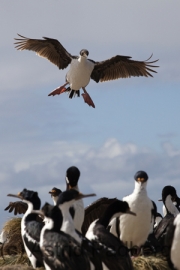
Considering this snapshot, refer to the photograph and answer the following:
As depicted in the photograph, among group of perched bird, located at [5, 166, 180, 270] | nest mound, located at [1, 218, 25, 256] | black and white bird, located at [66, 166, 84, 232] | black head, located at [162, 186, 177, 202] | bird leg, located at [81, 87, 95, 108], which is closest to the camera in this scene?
group of perched bird, located at [5, 166, 180, 270]

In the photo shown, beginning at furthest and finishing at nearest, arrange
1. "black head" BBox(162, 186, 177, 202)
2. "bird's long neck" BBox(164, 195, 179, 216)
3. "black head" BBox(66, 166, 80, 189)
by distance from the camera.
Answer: "black head" BBox(162, 186, 177, 202)
"bird's long neck" BBox(164, 195, 179, 216)
"black head" BBox(66, 166, 80, 189)

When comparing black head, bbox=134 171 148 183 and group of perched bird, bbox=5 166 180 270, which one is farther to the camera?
black head, bbox=134 171 148 183

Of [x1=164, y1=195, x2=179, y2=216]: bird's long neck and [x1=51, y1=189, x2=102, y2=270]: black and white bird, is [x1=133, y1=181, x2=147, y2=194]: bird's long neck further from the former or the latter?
[x1=51, y1=189, x2=102, y2=270]: black and white bird

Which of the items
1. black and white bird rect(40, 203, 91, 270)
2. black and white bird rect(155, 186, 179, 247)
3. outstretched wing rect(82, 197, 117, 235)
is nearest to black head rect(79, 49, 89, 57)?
black and white bird rect(155, 186, 179, 247)

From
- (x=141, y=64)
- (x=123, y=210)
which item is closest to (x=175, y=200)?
(x=123, y=210)

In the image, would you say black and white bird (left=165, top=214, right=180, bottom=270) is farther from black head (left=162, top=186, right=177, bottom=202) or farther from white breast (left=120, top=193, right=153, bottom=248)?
black head (left=162, top=186, right=177, bottom=202)

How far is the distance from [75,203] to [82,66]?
9.68 m

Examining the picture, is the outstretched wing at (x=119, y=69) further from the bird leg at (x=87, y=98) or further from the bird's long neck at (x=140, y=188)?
the bird's long neck at (x=140, y=188)

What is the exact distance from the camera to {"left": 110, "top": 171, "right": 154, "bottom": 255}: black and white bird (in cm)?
1512

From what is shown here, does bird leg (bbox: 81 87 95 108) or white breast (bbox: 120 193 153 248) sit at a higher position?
bird leg (bbox: 81 87 95 108)

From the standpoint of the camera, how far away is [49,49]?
24922mm

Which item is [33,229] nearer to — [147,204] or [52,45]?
[147,204]

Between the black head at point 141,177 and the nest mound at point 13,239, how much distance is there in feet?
7.60

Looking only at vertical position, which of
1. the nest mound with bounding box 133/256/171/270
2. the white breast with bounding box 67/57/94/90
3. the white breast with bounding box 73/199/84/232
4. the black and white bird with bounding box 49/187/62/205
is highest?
the white breast with bounding box 67/57/94/90
